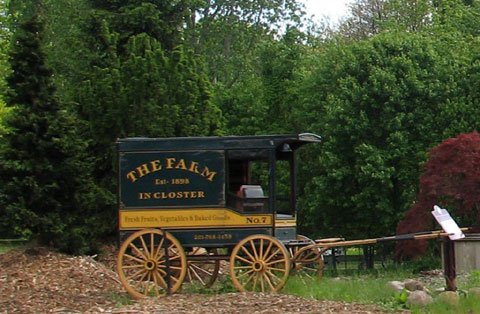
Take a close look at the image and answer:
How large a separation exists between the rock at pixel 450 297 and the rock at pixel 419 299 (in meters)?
0.16

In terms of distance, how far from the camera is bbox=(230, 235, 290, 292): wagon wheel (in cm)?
1322

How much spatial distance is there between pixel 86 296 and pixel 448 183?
11.1m

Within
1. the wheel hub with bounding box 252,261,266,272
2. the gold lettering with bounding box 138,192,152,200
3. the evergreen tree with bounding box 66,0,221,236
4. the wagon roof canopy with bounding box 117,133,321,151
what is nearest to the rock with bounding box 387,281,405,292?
the wheel hub with bounding box 252,261,266,272

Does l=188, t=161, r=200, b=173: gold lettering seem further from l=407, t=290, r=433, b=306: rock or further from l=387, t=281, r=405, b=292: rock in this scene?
l=407, t=290, r=433, b=306: rock

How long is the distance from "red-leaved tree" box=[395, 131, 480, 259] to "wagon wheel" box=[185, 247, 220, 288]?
6955 millimetres

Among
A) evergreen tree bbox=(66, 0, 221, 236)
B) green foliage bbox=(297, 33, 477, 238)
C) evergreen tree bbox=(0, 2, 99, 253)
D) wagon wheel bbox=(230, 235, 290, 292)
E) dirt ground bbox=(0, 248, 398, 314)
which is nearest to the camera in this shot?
dirt ground bbox=(0, 248, 398, 314)

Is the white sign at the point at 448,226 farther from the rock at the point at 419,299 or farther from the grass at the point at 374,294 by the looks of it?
the rock at the point at 419,299

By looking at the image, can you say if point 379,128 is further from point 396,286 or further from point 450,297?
point 450,297

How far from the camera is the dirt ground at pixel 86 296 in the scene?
11.5 metres

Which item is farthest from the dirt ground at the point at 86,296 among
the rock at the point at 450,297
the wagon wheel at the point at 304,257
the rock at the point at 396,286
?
the wagon wheel at the point at 304,257

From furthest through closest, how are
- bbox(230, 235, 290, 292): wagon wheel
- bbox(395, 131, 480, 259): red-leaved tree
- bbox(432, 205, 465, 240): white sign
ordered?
1. bbox(395, 131, 480, 259): red-leaved tree
2. bbox(230, 235, 290, 292): wagon wheel
3. bbox(432, 205, 465, 240): white sign

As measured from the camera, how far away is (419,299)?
11.9 meters

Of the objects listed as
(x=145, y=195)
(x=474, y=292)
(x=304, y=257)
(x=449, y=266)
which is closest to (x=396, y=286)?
(x=449, y=266)

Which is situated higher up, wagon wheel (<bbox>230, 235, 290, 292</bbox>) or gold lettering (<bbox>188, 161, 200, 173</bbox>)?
gold lettering (<bbox>188, 161, 200, 173</bbox>)
